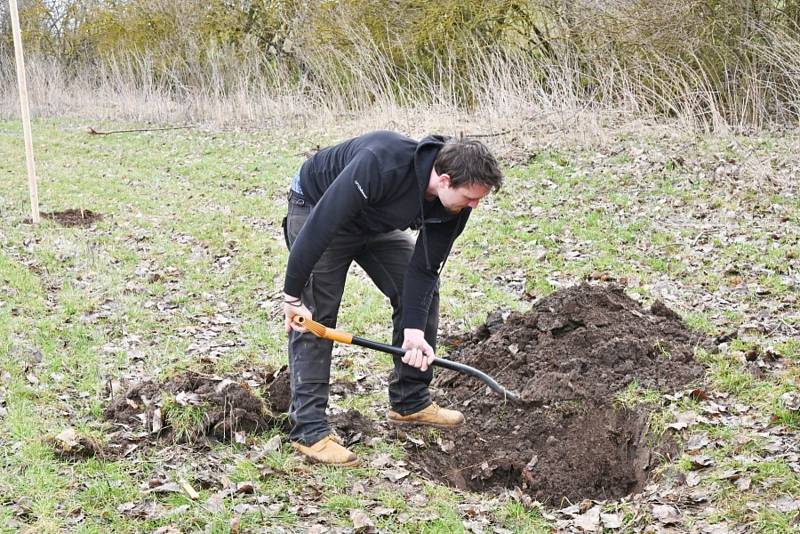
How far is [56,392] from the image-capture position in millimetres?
4754

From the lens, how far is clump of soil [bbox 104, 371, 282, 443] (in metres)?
4.03

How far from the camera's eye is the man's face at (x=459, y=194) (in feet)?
11.0

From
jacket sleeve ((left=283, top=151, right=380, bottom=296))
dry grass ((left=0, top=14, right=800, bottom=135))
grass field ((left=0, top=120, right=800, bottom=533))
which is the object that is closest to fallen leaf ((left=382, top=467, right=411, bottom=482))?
grass field ((left=0, top=120, right=800, bottom=533))

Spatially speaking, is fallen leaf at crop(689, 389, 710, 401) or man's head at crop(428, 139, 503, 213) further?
fallen leaf at crop(689, 389, 710, 401)

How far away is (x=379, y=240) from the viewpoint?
13.1 feet

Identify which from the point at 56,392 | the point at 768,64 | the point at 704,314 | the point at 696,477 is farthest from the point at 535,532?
the point at 768,64

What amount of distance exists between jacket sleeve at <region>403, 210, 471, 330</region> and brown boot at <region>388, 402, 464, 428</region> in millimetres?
760

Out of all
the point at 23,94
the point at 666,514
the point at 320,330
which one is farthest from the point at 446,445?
the point at 23,94

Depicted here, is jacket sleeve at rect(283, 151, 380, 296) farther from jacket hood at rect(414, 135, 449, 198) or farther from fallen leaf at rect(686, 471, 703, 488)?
fallen leaf at rect(686, 471, 703, 488)

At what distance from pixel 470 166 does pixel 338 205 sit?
0.64 m

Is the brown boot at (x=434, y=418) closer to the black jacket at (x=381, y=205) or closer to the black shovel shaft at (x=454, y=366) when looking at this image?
the black shovel shaft at (x=454, y=366)

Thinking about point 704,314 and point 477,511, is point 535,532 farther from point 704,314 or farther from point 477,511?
point 704,314

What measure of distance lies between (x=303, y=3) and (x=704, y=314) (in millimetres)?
14233

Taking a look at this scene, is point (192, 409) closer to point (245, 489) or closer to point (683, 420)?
point (245, 489)
